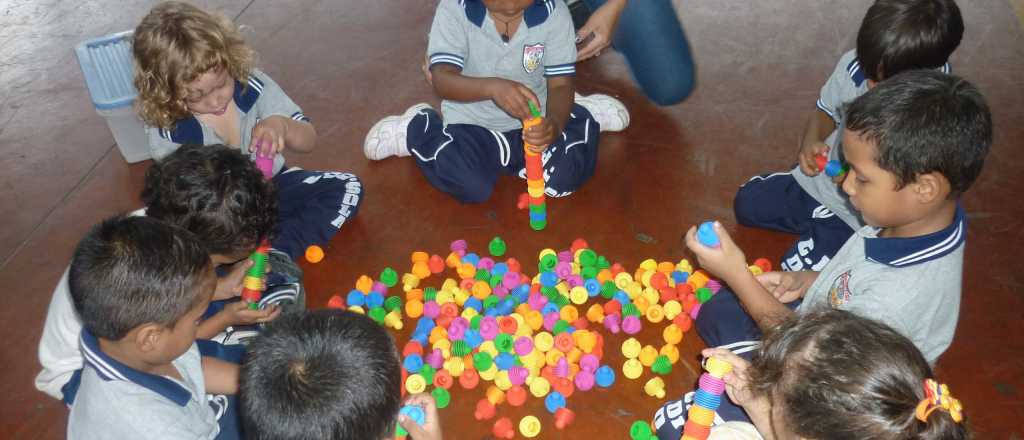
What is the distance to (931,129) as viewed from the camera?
4.56 ft

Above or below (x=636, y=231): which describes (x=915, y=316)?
above

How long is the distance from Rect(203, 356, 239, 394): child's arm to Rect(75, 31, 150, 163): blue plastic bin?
3.96ft

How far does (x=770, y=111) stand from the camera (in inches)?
104

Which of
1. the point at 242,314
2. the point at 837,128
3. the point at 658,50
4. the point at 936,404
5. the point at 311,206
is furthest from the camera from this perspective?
the point at 658,50

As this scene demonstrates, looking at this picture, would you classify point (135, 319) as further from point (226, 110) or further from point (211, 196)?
point (226, 110)

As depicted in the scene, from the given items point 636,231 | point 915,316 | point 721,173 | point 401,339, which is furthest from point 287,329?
point 721,173

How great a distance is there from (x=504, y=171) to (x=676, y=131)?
59 centimetres

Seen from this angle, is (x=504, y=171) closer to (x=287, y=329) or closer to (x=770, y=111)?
(x=770, y=111)

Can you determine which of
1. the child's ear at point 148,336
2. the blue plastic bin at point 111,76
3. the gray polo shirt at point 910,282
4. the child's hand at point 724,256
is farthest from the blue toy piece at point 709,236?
the blue plastic bin at point 111,76

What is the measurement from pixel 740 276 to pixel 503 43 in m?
1.02

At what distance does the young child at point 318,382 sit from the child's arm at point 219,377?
19.4 inches

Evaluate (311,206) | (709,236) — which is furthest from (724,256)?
(311,206)

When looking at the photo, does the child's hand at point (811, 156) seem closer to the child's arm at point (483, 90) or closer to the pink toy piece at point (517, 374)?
the child's arm at point (483, 90)

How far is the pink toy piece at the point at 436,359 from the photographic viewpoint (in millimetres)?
1868
